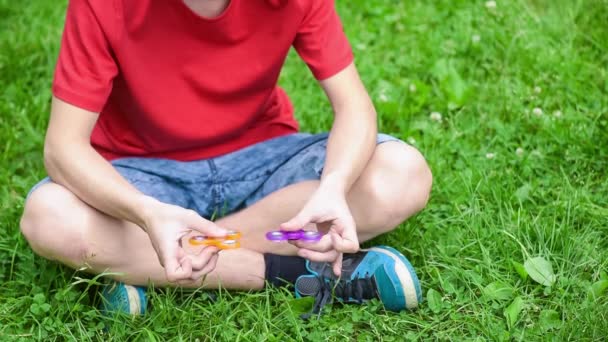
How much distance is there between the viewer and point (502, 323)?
204 cm

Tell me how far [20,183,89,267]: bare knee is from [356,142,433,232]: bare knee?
626mm

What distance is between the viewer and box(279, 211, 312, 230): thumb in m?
1.91

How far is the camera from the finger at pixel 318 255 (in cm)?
195

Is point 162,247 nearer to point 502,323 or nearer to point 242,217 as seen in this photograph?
point 242,217

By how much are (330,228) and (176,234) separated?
1.05 ft

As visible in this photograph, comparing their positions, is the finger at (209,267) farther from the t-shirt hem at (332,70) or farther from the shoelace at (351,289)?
the t-shirt hem at (332,70)

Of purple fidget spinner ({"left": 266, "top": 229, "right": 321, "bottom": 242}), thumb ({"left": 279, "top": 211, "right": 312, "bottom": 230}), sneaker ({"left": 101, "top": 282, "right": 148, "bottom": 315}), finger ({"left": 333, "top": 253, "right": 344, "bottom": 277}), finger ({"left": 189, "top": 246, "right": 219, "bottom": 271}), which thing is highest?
thumb ({"left": 279, "top": 211, "right": 312, "bottom": 230})

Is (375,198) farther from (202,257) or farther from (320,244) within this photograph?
(202,257)

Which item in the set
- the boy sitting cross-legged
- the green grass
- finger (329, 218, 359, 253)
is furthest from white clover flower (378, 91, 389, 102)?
finger (329, 218, 359, 253)

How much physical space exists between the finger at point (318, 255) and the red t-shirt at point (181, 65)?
0.44 m

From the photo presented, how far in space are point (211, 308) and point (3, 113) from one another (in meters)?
1.17

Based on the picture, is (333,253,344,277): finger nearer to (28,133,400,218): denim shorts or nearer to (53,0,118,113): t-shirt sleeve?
(28,133,400,218): denim shorts

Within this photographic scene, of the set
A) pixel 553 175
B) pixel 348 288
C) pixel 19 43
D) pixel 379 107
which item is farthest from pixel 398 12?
pixel 348 288

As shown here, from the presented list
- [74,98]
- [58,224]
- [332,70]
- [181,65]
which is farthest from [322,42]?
[58,224]
